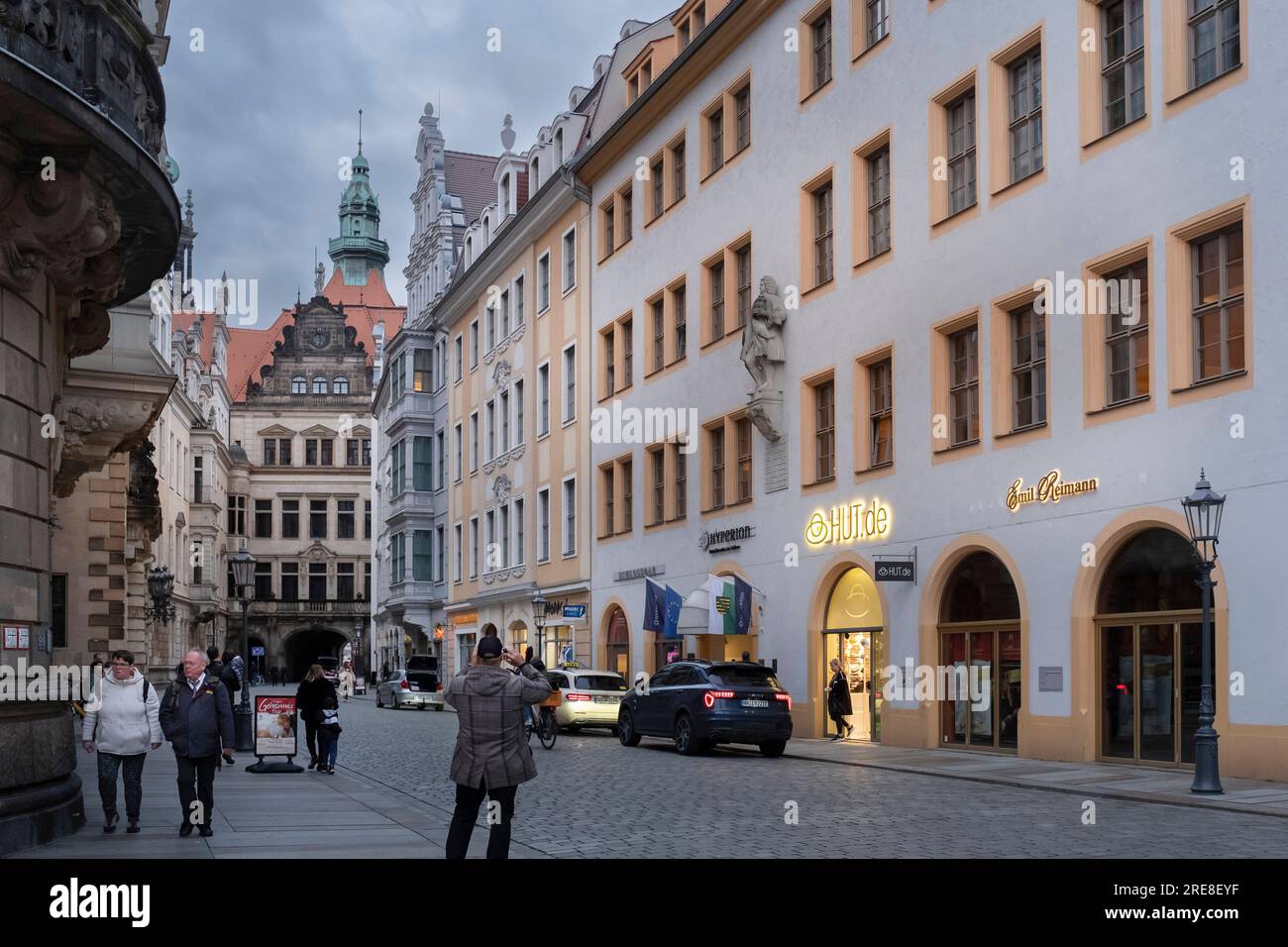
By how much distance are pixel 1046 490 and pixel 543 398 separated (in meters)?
27.8

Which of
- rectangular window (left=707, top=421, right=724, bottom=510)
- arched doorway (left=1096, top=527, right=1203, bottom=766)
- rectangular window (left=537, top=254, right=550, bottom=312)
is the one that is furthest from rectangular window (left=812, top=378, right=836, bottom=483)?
rectangular window (left=537, top=254, right=550, bottom=312)

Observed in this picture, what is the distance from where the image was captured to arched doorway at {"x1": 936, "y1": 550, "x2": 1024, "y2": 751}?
2609 cm

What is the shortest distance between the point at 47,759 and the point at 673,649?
26.3 meters

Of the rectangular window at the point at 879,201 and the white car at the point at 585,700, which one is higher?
the rectangular window at the point at 879,201

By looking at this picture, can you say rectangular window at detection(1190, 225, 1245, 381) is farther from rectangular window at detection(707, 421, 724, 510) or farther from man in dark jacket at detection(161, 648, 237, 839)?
rectangular window at detection(707, 421, 724, 510)

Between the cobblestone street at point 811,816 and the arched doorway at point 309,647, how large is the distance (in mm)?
85930

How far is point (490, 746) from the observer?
36.7 ft

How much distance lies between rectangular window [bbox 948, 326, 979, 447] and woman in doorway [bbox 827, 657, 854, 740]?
17.8 ft

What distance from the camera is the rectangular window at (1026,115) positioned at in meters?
26.1

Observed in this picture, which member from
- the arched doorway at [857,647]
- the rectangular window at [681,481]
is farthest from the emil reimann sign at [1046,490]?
the rectangular window at [681,481]

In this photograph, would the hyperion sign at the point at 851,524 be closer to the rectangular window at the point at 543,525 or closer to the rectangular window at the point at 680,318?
the rectangular window at the point at 680,318
